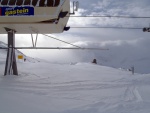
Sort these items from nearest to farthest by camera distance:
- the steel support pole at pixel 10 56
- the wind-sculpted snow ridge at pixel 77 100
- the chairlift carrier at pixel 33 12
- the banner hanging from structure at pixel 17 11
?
the wind-sculpted snow ridge at pixel 77 100
the chairlift carrier at pixel 33 12
the banner hanging from structure at pixel 17 11
the steel support pole at pixel 10 56

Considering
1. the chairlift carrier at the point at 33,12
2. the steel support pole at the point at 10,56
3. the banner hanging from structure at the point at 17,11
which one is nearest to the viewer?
the chairlift carrier at the point at 33,12

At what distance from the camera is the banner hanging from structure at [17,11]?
1806cm

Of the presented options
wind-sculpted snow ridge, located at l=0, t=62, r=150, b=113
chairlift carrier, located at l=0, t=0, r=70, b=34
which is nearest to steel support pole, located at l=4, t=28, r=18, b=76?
chairlift carrier, located at l=0, t=0, r=70, b=34

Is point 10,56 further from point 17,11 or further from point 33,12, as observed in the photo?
point 33,12

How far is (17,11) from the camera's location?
18.1m

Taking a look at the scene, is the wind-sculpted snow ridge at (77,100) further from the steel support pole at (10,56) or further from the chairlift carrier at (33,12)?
the steel support pole at (10,56)

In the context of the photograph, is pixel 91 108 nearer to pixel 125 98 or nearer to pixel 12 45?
pixel 125 98

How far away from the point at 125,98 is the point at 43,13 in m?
8.50

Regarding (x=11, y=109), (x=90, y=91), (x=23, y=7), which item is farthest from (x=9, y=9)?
(x=11, y=109)

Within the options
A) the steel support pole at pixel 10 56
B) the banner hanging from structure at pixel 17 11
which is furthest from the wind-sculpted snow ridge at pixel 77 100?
the steel support pole at pixel 10 56

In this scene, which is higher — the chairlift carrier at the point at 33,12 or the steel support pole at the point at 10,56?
the chairlift carrier at the point at 33,12

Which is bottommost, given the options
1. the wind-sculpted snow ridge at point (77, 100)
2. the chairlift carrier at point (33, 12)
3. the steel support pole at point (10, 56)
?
the wind-sculpted snow ridge at point (77, 100)

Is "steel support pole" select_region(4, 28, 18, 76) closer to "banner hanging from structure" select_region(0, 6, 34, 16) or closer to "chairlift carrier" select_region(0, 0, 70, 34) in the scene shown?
"chairlift carrier" select_region(0, 0, 70, 34)

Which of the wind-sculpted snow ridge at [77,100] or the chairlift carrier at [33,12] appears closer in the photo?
the wind-sculpted snow ridge at [77,100]
